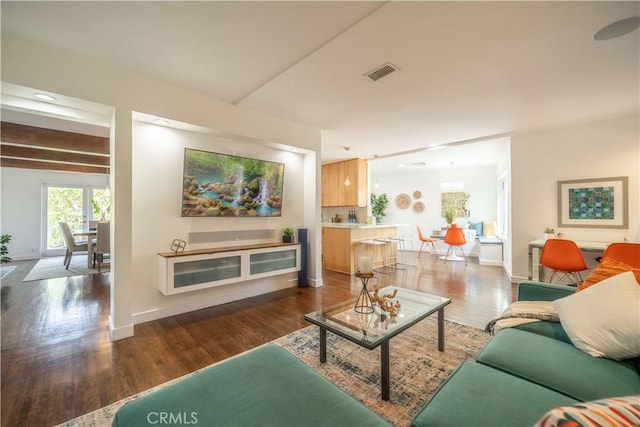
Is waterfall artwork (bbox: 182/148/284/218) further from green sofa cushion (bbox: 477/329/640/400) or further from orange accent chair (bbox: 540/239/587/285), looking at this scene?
orange accent chair (bbox: 540/239/587/285)

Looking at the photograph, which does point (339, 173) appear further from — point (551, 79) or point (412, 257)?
point (551, 79)

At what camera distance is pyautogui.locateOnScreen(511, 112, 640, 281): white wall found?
12.3 ft

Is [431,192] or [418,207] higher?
[431,192]

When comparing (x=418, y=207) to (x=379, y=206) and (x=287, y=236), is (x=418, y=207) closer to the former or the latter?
(x=379, y=206)

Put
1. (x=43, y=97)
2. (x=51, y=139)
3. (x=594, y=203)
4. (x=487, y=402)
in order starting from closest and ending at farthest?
(x=487, y=402) → (x=43, y=97) → (x=594, y=203) → (x=51, y=139)

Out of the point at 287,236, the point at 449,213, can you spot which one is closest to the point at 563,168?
the point at 449,213

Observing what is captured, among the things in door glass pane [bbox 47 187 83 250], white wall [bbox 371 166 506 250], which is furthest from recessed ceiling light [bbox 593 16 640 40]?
door glass pane [bbox 47 187 83 250]

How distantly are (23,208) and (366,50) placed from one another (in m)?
9.62

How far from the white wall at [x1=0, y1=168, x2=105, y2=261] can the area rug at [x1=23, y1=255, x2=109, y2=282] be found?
0.61 m

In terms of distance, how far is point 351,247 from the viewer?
17.4ft

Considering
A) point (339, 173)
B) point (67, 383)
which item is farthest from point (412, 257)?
point (67, 383)

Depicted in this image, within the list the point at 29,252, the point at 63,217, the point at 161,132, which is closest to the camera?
the point at 161,132

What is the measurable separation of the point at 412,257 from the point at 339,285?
143 inches

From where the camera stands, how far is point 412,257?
726 cm
